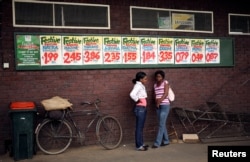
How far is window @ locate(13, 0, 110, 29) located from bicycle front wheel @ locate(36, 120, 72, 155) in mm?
2168

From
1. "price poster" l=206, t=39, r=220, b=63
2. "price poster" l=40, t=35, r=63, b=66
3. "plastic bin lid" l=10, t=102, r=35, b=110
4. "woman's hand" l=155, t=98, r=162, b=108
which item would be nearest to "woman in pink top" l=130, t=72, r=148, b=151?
"woman's hand" l=155, t=98, r=162, b=108

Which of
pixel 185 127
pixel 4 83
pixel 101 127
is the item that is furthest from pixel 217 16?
pixel 4 83

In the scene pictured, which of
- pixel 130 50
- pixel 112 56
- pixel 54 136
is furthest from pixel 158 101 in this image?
pixel 54 136

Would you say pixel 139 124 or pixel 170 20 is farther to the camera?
pixel 170 20

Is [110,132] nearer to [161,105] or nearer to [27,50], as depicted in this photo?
[161,105]

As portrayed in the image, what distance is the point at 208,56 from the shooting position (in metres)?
9.15

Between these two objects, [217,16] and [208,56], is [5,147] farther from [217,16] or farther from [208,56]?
[217,16]

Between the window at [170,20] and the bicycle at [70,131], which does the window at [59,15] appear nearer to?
the window at [170,20]

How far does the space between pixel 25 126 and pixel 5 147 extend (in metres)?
0.93

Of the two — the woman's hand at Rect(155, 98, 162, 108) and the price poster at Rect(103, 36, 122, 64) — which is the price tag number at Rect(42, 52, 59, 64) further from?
the woman's hand at Rect(155, 98, 162, 108)

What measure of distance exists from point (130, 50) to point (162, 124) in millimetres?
1922

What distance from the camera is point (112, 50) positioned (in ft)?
26.6

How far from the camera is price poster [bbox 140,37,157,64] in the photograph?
841cm

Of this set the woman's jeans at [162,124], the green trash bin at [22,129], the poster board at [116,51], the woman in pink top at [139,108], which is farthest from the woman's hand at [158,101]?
the green trash bin at [22,129]
